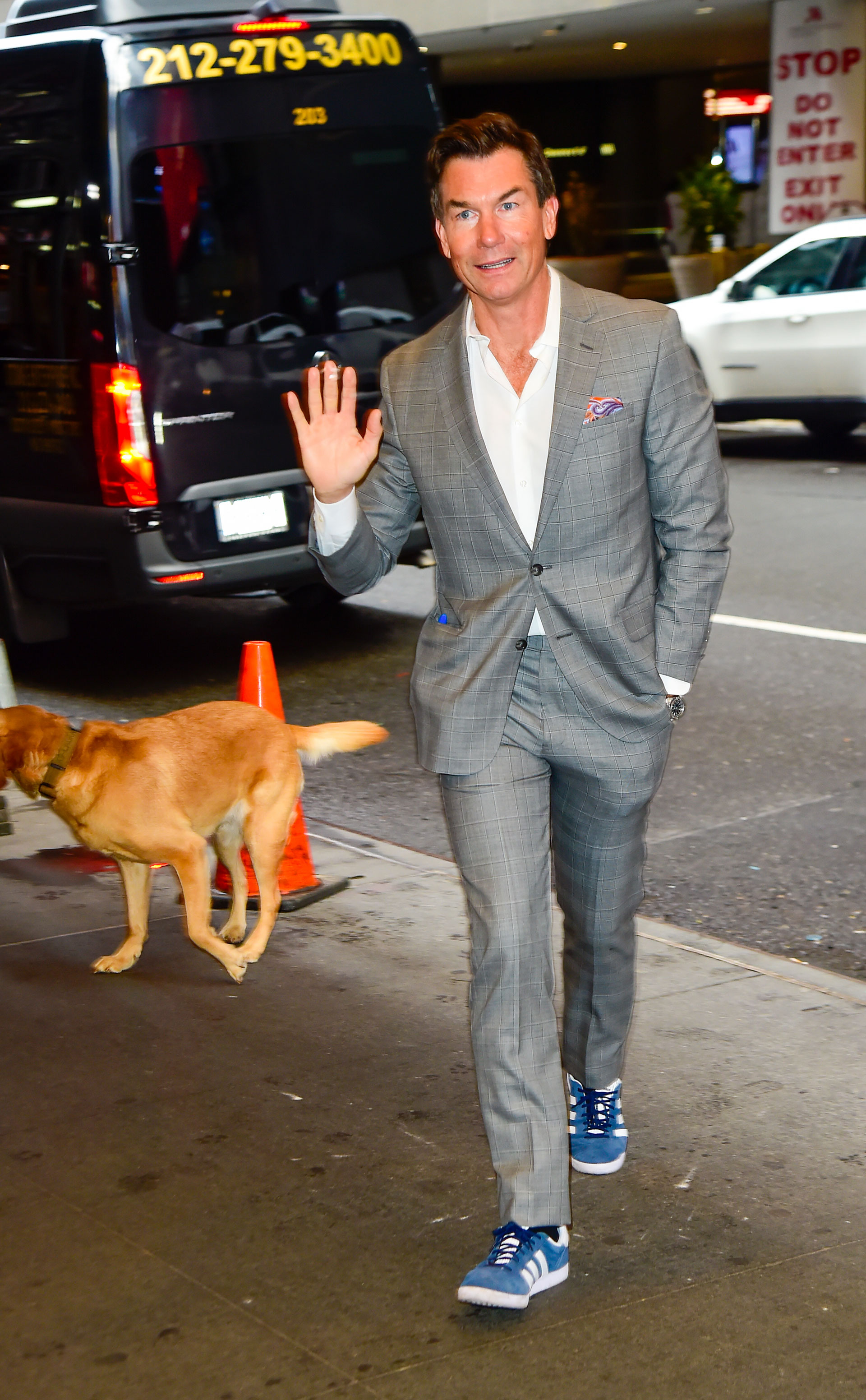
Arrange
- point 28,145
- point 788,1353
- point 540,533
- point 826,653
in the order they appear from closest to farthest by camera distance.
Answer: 1. point 788,1353
2. point 540,533
3. point 28,145
4. point 826,653

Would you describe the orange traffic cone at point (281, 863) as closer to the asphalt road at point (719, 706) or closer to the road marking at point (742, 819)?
the asphalt road at point (719, 706)

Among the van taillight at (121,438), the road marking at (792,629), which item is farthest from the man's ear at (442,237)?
the road marking at (792,629)

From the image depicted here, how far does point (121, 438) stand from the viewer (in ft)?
25.3

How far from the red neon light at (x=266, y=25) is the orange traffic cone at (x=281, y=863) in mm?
3559

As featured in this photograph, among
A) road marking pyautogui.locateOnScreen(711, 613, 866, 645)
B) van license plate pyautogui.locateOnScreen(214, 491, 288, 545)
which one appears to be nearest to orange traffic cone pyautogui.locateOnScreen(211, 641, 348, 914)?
van license plate pyautogui.locateOnScreen(214, 491, 288, 545)

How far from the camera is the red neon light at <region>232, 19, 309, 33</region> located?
26.0 ft

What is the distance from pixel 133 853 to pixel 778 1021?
5.90ft

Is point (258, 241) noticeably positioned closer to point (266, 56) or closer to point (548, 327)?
point (266, 56)

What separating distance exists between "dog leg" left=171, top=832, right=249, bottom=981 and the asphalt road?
52.7 inches

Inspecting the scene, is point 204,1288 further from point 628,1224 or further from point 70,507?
point 70,507

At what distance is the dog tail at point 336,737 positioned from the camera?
513 centimetres

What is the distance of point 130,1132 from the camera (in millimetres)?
4008

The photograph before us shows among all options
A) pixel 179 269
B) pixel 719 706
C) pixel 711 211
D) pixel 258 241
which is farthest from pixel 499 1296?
pixel 711 211

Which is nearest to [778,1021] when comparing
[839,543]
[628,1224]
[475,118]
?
[628,1224]
